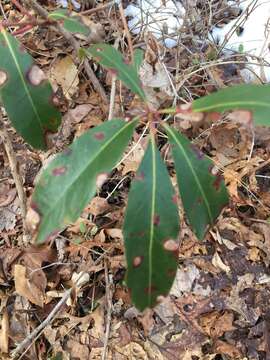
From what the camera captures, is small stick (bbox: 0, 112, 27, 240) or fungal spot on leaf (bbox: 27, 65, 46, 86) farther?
small stick (bbox: 0, 112, 27, 240)

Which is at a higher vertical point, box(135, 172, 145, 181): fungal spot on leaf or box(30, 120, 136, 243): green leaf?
box(30, 120, 136, 243): green leaf

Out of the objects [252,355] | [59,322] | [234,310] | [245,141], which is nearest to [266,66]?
[245,141]

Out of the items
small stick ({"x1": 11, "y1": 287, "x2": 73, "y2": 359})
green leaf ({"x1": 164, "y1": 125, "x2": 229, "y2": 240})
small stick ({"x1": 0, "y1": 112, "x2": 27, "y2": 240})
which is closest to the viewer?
green leaf ({"x1": 164, "y1": 125, "x2": 229, "y2": 240})

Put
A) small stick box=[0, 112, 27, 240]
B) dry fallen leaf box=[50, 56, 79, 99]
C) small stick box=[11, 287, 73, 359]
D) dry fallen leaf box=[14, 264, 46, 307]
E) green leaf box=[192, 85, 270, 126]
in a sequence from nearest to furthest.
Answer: green leaf box=[192, 85, 270, 126], small stick box=[0, 112, 27, 240], small stick box=[11, 287, 73, 359], dry fallen leaf box=[14, 264, 46, 307], dry fallen leaf box=[50, 56, 79, 99]

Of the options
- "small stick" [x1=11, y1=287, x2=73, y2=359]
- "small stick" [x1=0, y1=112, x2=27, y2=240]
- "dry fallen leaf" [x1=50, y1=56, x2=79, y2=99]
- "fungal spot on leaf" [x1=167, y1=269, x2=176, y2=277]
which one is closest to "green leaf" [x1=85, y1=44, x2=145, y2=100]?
"fungal spot on leaf" [x1=167, y1=269, x2=176, y2=277]

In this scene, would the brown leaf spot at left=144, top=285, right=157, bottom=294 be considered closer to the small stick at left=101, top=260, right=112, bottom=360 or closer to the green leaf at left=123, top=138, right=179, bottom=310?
the green leaf at left=123, top=138, right=179, bottom=310

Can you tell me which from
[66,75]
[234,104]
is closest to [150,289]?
[234,104]

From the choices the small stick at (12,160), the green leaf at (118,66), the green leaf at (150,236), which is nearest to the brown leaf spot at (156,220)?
the green leaf at (150,236)

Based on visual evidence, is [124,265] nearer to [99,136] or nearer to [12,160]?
[12,160]
